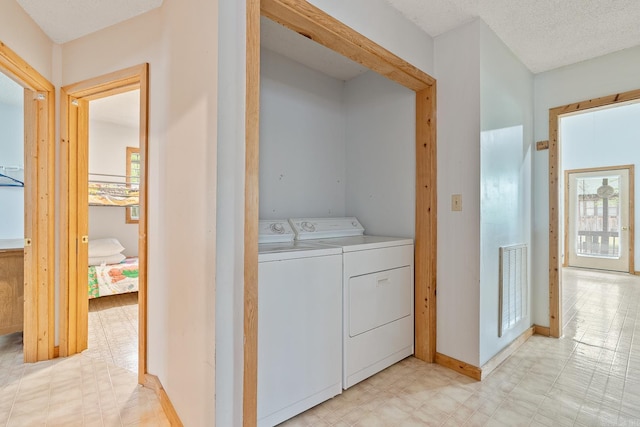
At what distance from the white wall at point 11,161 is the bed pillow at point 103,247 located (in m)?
0.70

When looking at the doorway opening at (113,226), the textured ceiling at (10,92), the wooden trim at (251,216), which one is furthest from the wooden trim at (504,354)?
the textured ceiling at (10,92)

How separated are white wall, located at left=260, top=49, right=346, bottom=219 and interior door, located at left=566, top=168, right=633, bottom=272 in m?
6.30

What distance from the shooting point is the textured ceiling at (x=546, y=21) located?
6.32 ft

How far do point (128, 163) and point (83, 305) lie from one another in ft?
9.95

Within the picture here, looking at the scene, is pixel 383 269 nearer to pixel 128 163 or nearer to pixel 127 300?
pixel 127 300

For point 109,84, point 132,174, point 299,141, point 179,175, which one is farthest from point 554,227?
point 132,174

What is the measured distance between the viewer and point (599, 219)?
6.31m

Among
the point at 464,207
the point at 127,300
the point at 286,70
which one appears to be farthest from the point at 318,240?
the point at 127,300

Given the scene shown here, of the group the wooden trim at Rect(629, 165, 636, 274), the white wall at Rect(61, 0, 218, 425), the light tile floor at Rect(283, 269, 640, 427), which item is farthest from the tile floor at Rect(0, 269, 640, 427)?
the wooden trim at Rect(629, 165, 636, 274)

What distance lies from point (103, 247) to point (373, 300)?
12.1 feet

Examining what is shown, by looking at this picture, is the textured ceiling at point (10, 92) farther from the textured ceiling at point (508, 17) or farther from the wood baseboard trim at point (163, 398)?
the wood baseboard trim at point (163, 398)

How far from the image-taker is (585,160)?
637cm

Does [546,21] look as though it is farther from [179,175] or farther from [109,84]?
[109,84]

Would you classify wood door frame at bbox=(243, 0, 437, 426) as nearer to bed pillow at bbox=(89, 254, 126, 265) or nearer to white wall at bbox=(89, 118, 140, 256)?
Answer: bed pillow at bbox=(89, 254, 126, 265)
